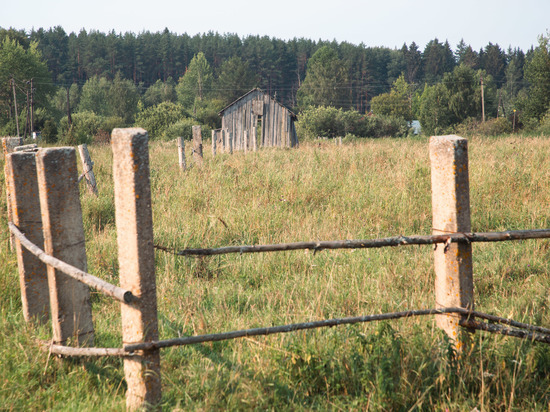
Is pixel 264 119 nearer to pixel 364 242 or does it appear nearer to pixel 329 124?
pixel 329 124

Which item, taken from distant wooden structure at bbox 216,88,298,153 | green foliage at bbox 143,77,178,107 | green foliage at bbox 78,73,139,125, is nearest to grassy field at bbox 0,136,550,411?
distant wooden structure at bbox 216,88,298,153

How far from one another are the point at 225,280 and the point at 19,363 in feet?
7.43

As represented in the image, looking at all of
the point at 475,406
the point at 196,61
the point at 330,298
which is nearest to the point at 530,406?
the point at 475,406

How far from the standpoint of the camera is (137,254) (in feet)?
6.80

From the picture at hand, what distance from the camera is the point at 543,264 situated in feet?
15.3

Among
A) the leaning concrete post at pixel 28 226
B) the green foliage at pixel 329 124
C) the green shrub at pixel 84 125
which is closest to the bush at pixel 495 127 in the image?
the green foliage at pixel 329 124

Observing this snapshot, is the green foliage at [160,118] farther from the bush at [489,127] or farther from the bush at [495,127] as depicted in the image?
the bush at [495,127]

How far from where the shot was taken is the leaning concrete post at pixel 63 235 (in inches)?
102

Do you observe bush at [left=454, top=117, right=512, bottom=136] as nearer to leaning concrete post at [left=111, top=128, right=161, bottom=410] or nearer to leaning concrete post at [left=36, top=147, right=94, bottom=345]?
leaning concrete post at [left=36, top=147, right=94, bottom=345]

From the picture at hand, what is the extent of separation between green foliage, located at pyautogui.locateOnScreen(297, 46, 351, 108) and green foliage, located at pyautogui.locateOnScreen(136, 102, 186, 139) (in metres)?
34.6

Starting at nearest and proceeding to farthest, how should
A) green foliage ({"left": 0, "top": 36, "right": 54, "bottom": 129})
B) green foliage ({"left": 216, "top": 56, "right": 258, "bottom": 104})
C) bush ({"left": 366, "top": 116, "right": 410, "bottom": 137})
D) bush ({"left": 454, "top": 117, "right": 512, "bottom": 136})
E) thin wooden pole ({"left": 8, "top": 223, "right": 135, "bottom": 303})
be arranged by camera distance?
thin wooden pole ({"left": 8, "top": 223, "right": 135, "bottom": 303}) < bush ({"left": 454, "top": 117, "right": 512, "bottom": 136}) < bush ({"left": 366, "top": 116, "right": 410, "bottom": 137}) < green foliage ({"left": 0, "top": 36, "right": 54, "bottom": 129}) < green foliage ({"left": 216, "top": 56, "right": 258, "bottom": 104})

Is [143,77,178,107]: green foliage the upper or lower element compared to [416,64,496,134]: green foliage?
upper

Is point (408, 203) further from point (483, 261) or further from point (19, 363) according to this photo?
point (19, 363)

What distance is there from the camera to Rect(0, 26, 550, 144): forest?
3931 centimetres
